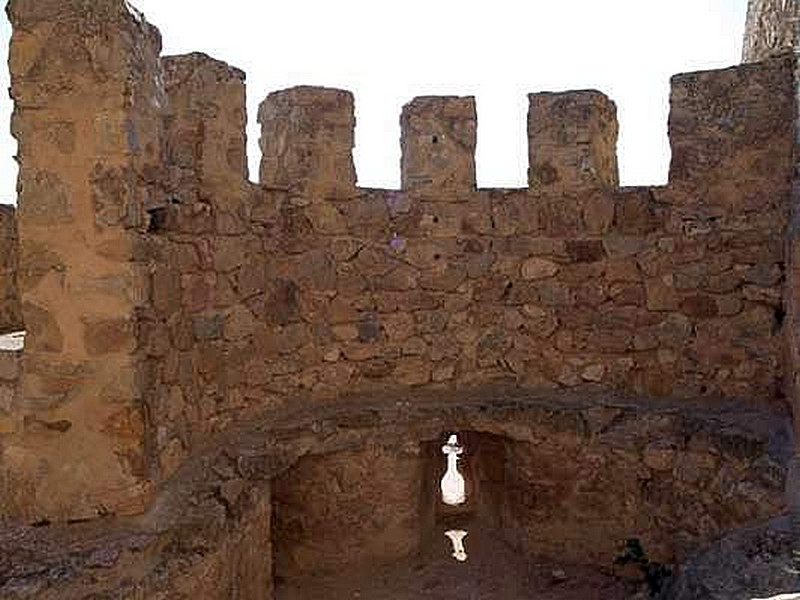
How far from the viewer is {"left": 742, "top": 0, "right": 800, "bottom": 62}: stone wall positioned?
14.0 ft

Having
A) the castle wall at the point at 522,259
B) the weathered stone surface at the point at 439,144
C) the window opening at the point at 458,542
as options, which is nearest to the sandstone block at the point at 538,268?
the castle wall at the point at 522,259

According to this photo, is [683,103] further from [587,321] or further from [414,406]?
[414,406]

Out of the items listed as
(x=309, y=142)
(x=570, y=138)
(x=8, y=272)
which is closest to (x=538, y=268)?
(x=570, y=138)

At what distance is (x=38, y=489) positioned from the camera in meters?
3.08

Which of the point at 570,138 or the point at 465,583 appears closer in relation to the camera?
the point at 465,583

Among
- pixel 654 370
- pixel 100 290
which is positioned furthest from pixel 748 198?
pixel 100 290

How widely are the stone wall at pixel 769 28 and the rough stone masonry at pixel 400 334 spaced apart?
0.29 ft

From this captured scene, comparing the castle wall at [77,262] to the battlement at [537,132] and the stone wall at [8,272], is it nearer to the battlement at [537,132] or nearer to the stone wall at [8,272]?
the battlement at [537,132]

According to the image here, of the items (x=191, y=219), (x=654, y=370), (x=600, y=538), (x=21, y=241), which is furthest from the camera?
(x=654, y=370)

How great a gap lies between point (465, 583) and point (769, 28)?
427cm

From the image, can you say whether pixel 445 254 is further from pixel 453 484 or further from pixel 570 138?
pixel 453 484

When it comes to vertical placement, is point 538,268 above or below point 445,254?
below

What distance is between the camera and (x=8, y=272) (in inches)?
178

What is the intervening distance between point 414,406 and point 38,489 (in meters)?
2.27
